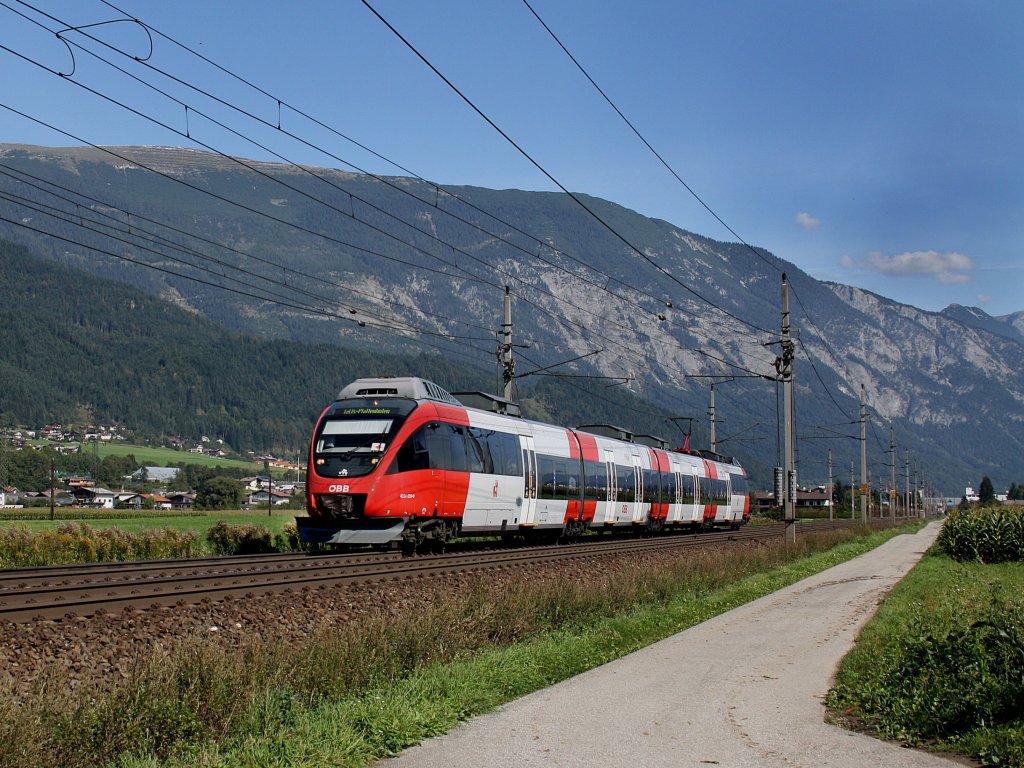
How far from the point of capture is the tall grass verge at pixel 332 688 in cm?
841

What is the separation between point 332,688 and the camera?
11.1 metres

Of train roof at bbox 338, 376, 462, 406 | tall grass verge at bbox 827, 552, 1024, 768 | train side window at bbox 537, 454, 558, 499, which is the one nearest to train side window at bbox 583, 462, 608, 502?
train side window at bbox 537, 454, 558, 499

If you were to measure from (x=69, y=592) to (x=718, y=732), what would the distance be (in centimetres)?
1175

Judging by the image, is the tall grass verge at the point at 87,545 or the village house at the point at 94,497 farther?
the village house at the point at 94,497

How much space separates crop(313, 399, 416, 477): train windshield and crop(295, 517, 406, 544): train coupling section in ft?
4.05

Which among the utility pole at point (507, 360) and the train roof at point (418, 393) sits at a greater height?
the utility pole at point (507, 360)

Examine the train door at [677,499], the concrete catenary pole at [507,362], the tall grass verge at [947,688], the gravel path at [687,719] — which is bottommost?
the gravel path at [687,719]

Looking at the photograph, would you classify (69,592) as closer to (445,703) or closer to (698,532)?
(445,703)

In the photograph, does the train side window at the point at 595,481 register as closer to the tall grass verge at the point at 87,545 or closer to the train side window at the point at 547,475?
the train side window at the point at 547,475

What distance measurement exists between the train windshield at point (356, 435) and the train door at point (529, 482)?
746 cm

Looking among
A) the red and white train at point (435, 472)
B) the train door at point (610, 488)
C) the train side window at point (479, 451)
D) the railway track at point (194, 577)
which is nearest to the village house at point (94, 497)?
the train door at point (610, 488)

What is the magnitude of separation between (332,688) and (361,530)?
1611 cm

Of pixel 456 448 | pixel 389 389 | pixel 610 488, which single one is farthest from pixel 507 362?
pixel 389 389

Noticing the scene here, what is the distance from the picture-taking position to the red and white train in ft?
88.1
